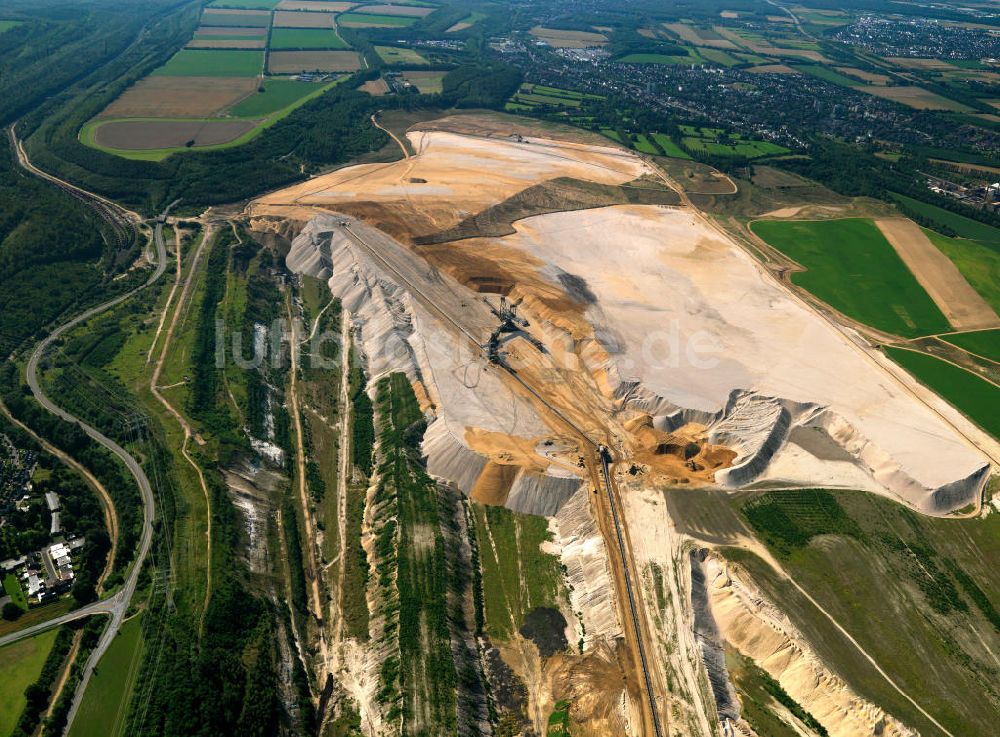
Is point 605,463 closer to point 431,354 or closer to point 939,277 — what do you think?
point 431,354

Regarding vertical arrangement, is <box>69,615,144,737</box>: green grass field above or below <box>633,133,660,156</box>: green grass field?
below

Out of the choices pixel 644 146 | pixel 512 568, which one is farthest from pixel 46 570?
pixel 644 146

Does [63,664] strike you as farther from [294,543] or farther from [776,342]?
[776,342]

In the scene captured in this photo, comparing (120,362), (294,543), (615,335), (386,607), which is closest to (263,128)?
(120,362)

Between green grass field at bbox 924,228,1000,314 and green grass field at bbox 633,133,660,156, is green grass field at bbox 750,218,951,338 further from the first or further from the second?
green grass field at bbox 633,133,660,156

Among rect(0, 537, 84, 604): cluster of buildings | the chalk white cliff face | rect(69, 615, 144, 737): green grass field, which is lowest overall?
rect(69, 615, 144, 737): green grass field

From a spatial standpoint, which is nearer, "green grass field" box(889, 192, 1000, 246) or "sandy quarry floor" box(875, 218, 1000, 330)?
"sandy quarry floor" box(875, 218, 1000, 330)

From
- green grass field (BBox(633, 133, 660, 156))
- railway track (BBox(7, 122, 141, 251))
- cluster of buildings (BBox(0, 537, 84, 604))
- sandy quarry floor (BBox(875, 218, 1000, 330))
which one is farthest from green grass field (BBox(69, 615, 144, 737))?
green grass field (BBox(633, 133, 660, 156))
